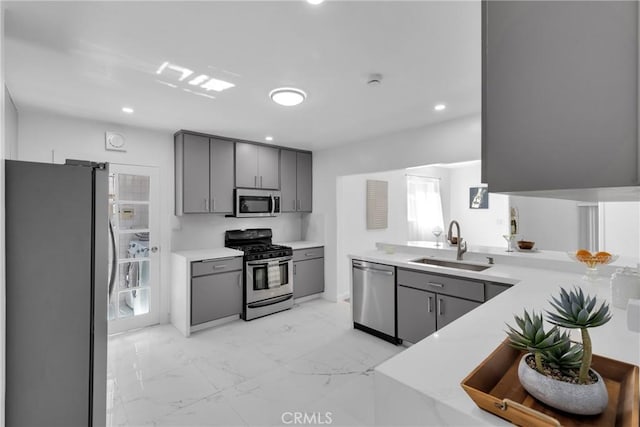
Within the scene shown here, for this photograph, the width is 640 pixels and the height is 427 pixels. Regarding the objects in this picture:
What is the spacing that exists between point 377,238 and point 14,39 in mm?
5020

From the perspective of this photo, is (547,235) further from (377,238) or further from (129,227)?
(129,227)

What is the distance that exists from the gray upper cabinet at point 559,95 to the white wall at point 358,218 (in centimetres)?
409

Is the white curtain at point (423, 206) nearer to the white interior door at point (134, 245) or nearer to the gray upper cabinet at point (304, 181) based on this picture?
the gray upper cabinet at point (304, 181)

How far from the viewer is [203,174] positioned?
12.6ft

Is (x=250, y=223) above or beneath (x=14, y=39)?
beneath

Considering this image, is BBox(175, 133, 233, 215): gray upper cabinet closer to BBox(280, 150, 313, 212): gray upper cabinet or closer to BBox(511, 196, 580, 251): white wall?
BBox(280, 150, 313, 212): gray upper cabinet

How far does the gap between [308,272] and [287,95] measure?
288 centimetres

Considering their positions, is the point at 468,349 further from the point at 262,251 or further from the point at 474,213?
the point at 474,213

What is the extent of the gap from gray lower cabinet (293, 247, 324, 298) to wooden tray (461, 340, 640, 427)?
12.1 ft

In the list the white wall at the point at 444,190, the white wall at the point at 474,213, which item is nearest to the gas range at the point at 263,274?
the white wall at the point at 444,190

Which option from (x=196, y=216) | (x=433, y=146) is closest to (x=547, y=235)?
(x=433, y=146)

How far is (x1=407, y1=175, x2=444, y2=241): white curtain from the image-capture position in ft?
20.8

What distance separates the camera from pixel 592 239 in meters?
3.65

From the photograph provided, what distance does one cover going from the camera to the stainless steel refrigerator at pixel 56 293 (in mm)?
1336
